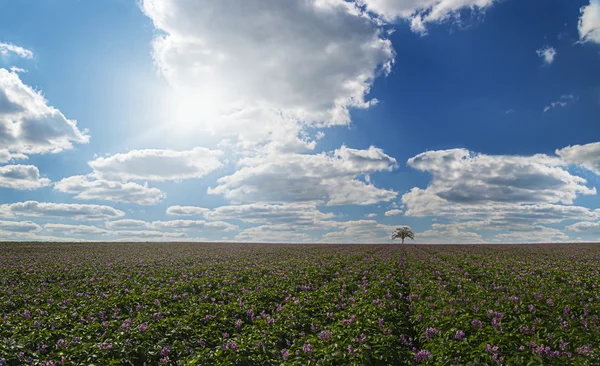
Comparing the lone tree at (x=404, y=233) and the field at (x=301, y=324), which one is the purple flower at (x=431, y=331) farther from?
the lone tree at (x=404, y=233)

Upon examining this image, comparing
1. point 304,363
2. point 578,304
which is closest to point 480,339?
point 304,363

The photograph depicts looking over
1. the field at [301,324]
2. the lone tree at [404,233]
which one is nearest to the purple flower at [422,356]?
the field at [301,324]

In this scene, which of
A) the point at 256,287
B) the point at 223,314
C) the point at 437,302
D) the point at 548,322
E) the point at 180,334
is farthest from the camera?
the point at 256,287

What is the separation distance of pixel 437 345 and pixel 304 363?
364 cm

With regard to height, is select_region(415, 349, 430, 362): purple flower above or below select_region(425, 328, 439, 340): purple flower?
below

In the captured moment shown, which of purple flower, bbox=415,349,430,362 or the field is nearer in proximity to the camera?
the field

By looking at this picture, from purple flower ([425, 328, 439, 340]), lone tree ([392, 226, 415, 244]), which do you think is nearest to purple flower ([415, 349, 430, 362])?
purple flower ([425, 328, 439, 340])

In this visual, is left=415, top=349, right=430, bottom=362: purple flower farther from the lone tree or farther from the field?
the lone tree

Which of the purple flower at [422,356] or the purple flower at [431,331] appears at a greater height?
the purple flower at [431,331]

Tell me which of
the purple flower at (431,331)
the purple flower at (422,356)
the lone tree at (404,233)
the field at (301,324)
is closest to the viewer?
the field at (301,324)

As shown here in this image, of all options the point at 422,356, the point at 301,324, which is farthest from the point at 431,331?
the point at 301,324

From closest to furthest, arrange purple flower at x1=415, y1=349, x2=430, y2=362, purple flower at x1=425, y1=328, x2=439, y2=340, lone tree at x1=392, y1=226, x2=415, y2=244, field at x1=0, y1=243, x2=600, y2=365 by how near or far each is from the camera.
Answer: field at x1=0, y1=243, x2=600, y2=365
purple flower at x1=415, y1=349, x2=430, y2=362
purple flower at x1=425, y1=328, x2=439, y2=340
lone tree at x1=392, y1=226, x2=415, y2=244

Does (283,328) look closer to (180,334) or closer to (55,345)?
(180,334)

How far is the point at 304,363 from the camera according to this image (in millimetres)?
7863
